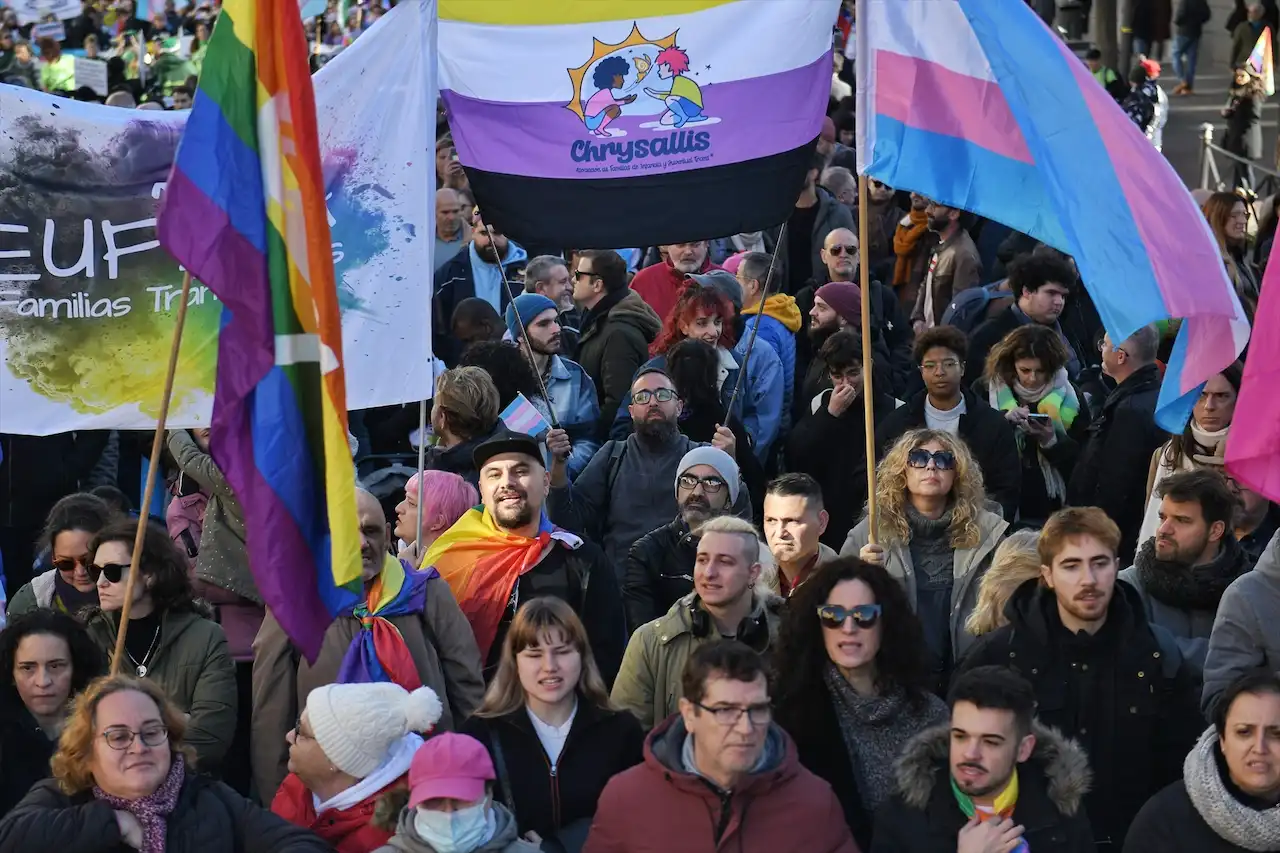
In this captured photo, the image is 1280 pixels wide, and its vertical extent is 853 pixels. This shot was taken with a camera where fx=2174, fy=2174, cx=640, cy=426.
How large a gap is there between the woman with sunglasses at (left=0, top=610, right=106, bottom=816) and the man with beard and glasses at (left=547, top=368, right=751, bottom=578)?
2468 mm

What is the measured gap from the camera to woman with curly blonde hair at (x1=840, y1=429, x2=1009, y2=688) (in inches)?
291

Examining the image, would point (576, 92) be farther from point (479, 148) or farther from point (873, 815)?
point (873, 815)

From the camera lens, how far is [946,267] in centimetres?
1253

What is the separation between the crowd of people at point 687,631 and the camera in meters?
5.81

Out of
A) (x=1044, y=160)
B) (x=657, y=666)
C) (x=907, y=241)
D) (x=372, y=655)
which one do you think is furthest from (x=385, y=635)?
(x=907, y=241)

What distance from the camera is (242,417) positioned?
6086 mm

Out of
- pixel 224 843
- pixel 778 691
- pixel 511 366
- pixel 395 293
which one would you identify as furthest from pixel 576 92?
pixel 224 843

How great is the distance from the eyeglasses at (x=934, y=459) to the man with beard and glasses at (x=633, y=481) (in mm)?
1387

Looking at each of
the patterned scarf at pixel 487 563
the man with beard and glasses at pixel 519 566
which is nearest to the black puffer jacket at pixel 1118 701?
the man with beard and glasses at pixel 519 566

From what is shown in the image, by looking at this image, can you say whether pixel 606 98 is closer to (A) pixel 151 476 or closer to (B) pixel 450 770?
(A) pixel 151 476

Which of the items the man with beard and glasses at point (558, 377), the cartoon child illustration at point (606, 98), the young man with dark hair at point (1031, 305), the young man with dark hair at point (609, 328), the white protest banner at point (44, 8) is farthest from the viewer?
the white protest banner at point (44, 8)

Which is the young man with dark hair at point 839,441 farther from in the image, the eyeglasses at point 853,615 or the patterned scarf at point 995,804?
the patterned scarf at point 995,804

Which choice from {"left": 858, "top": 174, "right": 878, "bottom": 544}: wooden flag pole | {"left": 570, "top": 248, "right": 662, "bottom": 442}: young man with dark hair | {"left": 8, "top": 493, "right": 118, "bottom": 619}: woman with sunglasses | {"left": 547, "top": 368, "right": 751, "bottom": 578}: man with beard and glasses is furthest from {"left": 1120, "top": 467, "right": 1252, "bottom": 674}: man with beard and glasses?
{"left": 8, "top": 493, "right": 118, "bottom": 619}: woman with sunglasses

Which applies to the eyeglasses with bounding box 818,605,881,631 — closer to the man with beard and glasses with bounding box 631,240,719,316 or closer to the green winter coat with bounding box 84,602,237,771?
the green winter coat with bounding box 84,602,237,771
